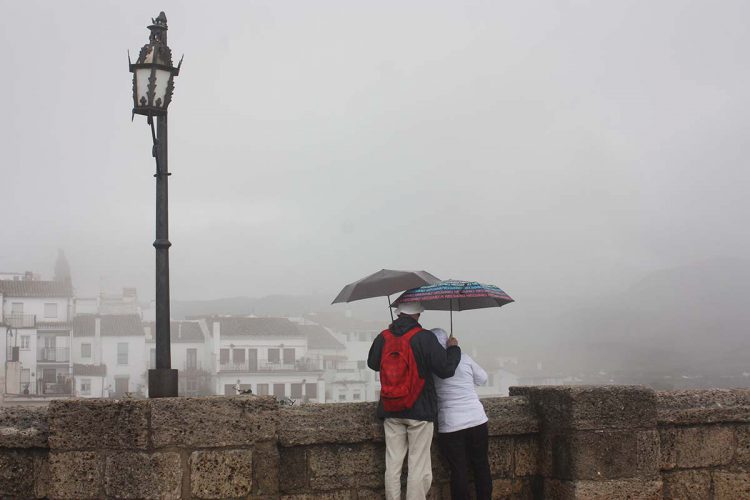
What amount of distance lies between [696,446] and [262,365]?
7180 cm

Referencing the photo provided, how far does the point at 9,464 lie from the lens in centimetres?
538

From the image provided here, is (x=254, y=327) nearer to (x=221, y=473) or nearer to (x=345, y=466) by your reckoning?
(x=345, y=466)

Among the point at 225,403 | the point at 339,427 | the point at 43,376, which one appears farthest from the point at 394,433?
the point at 43,376

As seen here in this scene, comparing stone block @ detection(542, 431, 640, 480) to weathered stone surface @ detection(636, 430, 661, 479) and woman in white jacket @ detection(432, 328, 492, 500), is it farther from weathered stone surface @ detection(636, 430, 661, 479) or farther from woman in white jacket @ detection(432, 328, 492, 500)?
woman in white jacket @ detection(432, 328, 492, 500)

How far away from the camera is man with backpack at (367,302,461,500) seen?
5.54 metres

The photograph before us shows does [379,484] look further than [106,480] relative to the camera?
Yes

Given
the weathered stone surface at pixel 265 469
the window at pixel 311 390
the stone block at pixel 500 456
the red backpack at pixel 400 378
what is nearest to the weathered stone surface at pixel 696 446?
the stone block at pixel 500 456

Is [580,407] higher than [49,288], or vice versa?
[49,288]

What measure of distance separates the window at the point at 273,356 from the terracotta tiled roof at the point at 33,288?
18.8 m

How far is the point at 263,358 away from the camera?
77.1m

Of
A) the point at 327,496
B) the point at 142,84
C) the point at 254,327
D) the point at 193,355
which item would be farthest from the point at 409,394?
the point at 193,355

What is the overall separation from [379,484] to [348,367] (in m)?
77.6

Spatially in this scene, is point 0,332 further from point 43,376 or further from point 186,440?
point 186,440

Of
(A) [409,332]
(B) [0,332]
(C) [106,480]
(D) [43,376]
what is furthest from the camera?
(D) [43,376]
